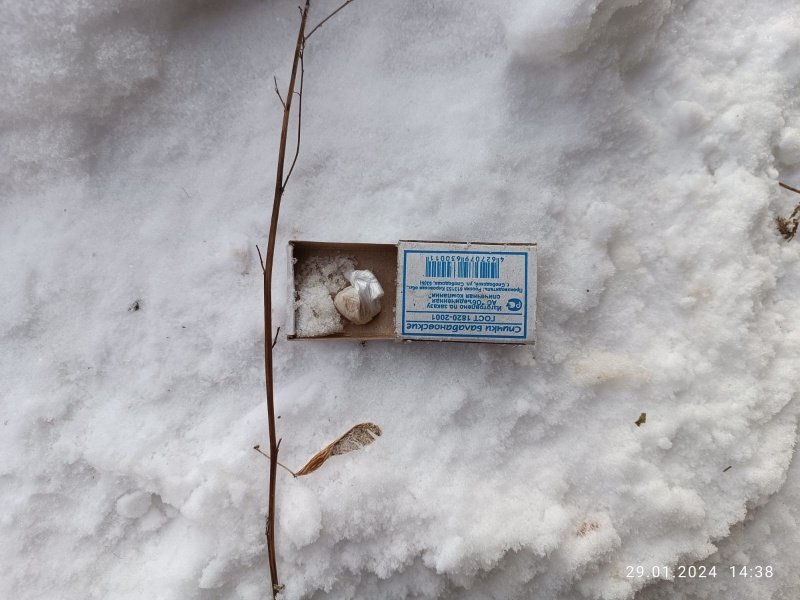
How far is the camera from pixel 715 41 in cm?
123

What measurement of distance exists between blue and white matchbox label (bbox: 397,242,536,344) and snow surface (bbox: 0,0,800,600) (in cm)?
9

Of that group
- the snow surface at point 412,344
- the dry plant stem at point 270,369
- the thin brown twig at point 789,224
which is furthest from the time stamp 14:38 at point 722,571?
the dry plant stem at point 270,369

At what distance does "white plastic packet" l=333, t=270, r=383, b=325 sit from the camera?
1.12m

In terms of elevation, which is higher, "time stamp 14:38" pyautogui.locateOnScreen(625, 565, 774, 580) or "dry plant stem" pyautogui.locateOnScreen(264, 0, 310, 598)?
"dry plant stem" pyautogui.locateOnScreen(264, 0, 310, 598)

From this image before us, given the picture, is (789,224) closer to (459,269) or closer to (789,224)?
(789,224)

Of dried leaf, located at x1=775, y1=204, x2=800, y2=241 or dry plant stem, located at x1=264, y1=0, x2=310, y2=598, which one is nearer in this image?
dry plant stem, located at x1=264, y1=0, x2=310, y2=598

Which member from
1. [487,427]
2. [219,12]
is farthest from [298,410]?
[219,12]

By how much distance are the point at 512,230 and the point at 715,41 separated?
59 cm

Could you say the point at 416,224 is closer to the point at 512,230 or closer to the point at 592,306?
the point at 512,230

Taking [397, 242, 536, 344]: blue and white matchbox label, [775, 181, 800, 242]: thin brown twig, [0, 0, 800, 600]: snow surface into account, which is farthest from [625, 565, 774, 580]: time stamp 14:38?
[775, 181, 800, 242]: thin brown twig

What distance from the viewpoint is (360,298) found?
112cm

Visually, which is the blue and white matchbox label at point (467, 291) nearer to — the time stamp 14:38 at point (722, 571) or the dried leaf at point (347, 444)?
the dried leaf at point (347, 444)

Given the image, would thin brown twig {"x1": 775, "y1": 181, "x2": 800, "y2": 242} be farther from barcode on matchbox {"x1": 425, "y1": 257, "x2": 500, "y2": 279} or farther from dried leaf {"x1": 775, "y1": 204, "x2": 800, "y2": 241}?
barcode on matchbox {"x1": 425, "y1": 257, "x2": 500, "y2": 279}

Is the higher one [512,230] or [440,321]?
[512,230]
